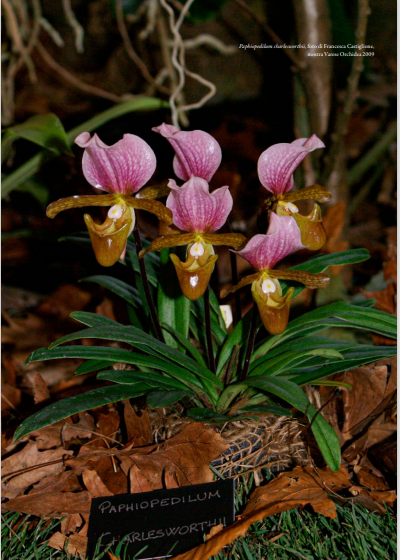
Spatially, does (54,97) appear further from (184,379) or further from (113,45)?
(184,379)

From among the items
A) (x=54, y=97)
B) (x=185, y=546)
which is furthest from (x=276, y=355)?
(x=54, y=97)

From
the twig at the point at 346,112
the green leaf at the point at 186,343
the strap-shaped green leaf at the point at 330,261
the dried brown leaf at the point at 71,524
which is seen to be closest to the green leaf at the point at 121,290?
the green leaf at the point at 186,343

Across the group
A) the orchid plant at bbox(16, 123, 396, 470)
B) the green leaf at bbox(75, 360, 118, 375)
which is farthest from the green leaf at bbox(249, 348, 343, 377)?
the green leaf at bbox(75, 360, 118, 375)

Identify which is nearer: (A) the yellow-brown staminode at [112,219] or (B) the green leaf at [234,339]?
(A) the yellow-brown staminode at [112,219]

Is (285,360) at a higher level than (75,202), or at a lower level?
lower

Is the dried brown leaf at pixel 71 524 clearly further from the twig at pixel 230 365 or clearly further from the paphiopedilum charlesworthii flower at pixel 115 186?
the paphiopedilum charlesworthii flower at pixel 115 186

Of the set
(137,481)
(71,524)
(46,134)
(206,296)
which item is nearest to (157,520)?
(137,481)

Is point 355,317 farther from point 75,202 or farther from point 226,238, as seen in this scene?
point 75,202

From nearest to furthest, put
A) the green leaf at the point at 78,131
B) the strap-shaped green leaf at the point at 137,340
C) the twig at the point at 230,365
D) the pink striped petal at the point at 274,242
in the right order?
the pink striped petal at the point at 274,242
the strap-shaped green leaf at the point at 137,340
the twig at the point at 230,365
the green leaf at the point at 78,131
